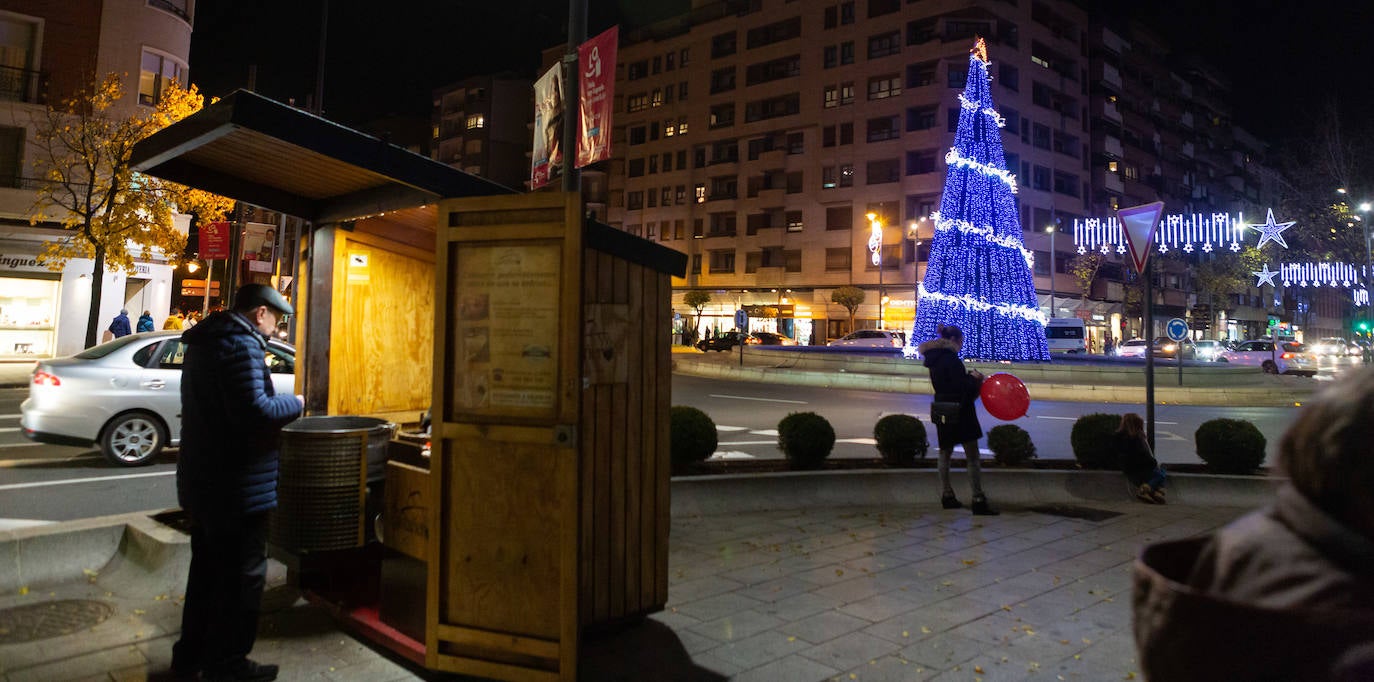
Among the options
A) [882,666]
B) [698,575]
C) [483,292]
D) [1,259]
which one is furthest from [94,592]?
[1,259]

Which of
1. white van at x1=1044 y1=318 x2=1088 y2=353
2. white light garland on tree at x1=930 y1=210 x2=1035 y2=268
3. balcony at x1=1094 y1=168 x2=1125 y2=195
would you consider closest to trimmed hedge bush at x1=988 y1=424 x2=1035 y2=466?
white light garland on tree at x1=930 y1=210 x2=1035 y2=268

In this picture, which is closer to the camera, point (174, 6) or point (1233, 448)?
point (1233, 448)

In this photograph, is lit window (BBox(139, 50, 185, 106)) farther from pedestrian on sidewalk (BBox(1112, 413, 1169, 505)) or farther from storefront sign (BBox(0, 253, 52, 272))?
pedestrian on sidewalk (BBox(1112, 413, 1169, 505))

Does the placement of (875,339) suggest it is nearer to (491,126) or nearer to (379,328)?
(379,328)

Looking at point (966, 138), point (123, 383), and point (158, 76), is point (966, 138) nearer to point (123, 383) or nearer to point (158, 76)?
point (123, 383)

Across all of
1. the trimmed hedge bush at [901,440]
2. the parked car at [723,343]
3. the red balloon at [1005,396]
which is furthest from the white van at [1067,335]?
the red balloon at [1005,396]

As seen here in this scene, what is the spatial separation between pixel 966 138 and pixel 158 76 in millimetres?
29061

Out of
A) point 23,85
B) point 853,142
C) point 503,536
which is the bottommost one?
point 503,536

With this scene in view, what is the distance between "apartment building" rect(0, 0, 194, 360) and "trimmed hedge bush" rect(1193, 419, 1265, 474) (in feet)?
103

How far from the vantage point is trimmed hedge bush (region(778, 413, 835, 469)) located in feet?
28.0

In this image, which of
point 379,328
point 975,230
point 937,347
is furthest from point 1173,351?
point 379,328

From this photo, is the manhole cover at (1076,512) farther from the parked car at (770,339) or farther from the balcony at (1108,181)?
the balcony at (1108,181)

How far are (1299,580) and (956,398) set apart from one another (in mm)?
6596

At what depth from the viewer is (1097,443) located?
876 centimetres
